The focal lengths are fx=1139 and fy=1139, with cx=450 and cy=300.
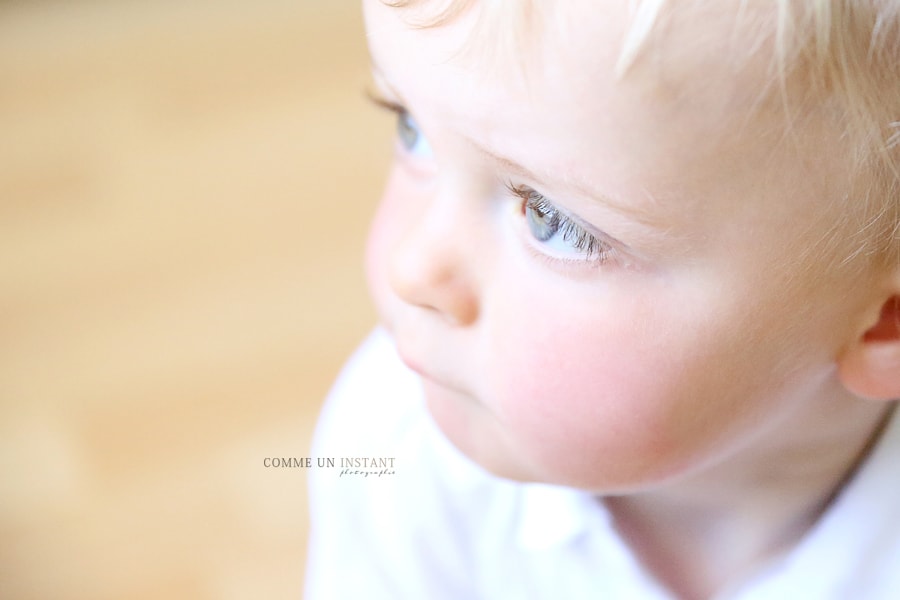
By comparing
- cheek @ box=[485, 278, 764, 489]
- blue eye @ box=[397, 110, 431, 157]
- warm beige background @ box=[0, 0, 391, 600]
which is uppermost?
warm beige background @ box=[0, 0, 391, 600]

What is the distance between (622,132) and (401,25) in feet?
0.33

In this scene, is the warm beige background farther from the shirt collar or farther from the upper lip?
the upper lip

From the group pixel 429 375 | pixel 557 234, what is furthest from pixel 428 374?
pixel 557 234

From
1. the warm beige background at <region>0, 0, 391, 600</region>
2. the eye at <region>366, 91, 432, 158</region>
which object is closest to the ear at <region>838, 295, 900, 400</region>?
the eye at <region>366, 91, 432, 158</region>

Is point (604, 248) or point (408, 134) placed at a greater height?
point (408, 134)

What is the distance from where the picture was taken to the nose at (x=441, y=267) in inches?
18.9

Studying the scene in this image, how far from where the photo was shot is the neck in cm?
59

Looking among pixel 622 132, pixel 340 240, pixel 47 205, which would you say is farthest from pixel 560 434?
pixel 47 205

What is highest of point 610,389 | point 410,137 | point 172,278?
point 172,278

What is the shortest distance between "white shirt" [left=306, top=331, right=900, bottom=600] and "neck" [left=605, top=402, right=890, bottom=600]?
0.5 inches

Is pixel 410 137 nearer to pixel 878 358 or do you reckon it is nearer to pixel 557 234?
pixel 557 234

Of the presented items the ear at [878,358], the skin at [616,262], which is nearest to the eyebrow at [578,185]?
the skin at [616,262]

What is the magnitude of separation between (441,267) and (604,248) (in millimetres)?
69

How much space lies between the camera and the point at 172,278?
121 cm
